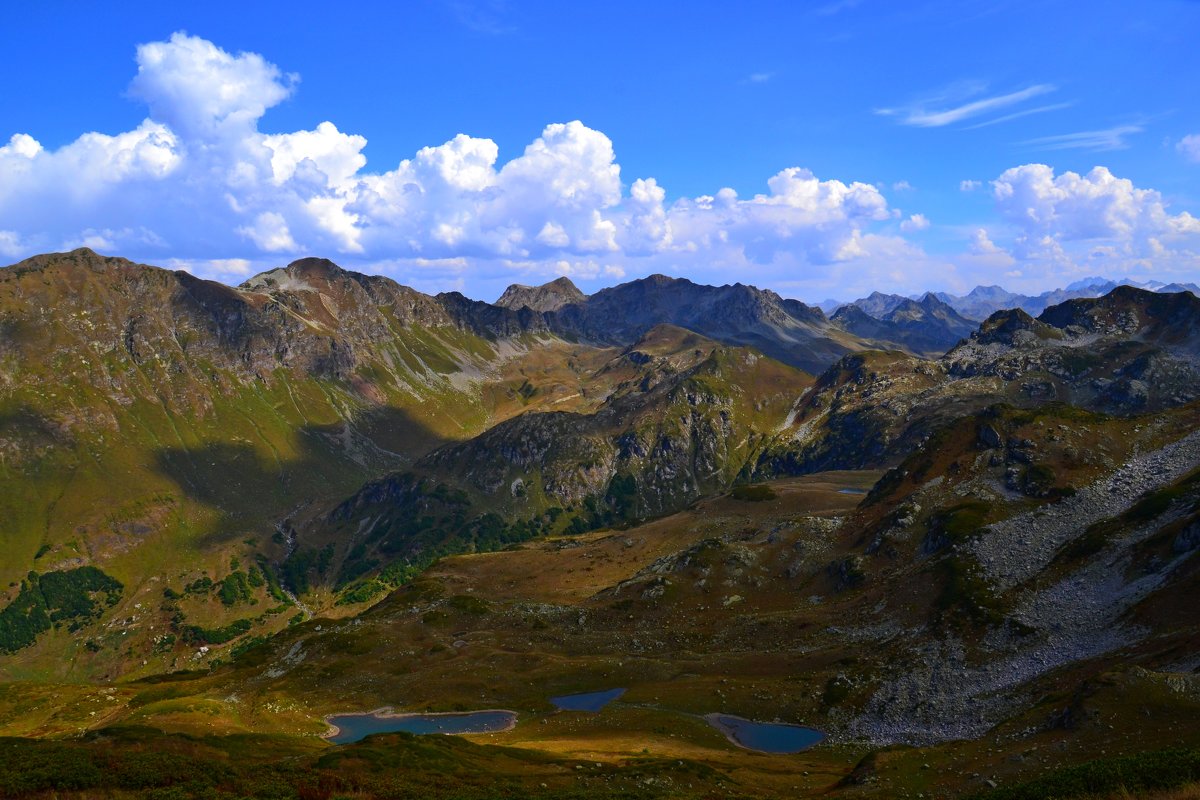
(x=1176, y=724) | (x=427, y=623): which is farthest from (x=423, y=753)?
(x=427, y=623)

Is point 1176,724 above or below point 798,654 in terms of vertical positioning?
above

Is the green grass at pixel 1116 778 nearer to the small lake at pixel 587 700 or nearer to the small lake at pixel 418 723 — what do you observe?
the small lake at pixel 587 700

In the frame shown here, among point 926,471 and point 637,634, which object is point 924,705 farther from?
point 926,471

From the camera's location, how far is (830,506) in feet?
633

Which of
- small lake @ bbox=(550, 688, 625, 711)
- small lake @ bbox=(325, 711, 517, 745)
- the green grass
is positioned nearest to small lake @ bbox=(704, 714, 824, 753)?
small lake @ bbox=(550, 688, 625, 711)

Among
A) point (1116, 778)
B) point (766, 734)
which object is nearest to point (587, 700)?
point (766, 734)

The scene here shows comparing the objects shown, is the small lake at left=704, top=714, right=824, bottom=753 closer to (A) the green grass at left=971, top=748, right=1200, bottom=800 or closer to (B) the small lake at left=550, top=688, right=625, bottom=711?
(B) the small lake at left=550, top=688, right=625, bottom=711

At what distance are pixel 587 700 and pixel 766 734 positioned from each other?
27.6m

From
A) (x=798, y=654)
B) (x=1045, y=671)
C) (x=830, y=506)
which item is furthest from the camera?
(x=830, y=506)

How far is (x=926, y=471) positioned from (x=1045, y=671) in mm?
78711

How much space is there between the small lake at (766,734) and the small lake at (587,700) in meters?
16.6

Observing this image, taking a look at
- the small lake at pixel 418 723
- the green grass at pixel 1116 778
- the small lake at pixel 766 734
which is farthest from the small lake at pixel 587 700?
the green grass at pixel 1116 778

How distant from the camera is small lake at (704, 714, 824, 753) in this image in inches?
3250

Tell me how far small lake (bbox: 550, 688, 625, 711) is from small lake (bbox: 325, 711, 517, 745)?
7.14 meters
